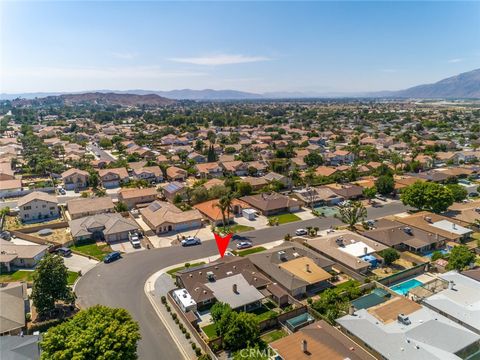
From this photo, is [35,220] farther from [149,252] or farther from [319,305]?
[319,305]

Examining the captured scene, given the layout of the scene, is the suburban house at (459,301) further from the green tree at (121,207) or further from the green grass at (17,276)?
the green tree at (121,207)

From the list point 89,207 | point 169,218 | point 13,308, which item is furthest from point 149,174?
point 13,308

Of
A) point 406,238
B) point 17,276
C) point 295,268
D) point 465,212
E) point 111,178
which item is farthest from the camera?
point 111,178

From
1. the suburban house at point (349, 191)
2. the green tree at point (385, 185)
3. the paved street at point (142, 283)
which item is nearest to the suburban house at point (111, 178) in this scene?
the paved street at point (142, 283)

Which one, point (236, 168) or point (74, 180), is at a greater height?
point (236, 168)

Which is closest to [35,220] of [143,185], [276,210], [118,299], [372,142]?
[143,185]

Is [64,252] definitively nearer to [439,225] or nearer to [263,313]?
[263,313]
